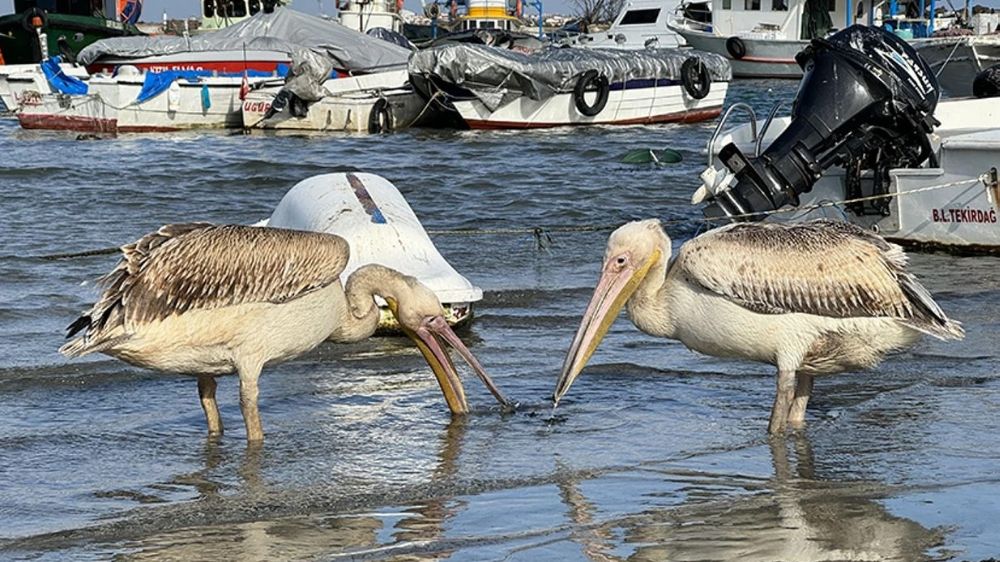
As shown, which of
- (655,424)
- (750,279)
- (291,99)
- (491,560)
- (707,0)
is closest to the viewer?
(491,560)

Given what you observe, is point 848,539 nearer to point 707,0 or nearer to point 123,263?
point 123,263

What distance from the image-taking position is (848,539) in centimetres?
482

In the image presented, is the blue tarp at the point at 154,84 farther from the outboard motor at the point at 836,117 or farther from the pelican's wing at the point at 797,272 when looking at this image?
the pelican's wing at the point at 797,272

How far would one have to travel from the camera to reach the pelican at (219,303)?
637 cm

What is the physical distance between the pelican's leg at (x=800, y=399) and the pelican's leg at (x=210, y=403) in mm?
2602

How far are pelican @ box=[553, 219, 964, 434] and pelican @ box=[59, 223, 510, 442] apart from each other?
118 centimetres

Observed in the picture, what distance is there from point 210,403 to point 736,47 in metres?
40.9

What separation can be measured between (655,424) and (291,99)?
19.9 m

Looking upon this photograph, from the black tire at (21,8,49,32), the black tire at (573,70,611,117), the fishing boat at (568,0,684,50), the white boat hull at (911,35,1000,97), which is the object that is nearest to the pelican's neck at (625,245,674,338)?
the white boat hull at (911,35,1000,97)

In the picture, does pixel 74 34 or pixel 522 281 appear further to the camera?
pixel 74 34

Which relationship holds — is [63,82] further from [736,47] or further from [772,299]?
[736,47]

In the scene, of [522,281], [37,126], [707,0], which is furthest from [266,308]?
[707,0]

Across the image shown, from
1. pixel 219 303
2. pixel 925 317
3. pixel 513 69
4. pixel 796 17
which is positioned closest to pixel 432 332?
pixel 219 303

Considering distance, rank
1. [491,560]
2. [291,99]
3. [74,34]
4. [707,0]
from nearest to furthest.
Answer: [491,560], [291,99], [74,34], [707,0]
